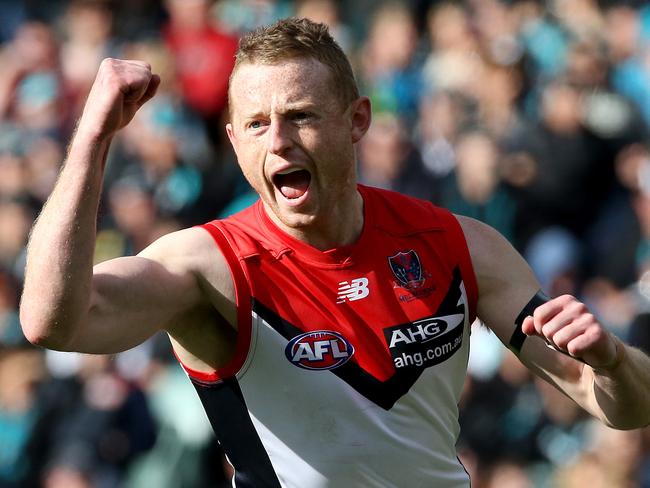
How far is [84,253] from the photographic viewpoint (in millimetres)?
3787

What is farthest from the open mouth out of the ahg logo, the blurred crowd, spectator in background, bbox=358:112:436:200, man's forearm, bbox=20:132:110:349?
spectator in background, bbox=358:112:436:200

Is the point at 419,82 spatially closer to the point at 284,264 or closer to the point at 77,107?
the point at 77,107

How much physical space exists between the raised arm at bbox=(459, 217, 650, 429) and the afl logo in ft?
1.98

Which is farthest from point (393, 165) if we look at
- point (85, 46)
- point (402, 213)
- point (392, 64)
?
point (402, 213)

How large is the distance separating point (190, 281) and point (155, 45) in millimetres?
7790

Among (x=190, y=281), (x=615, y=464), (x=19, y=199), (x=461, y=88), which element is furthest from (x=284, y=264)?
(x=19, y=199)

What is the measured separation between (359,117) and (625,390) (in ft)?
4.34

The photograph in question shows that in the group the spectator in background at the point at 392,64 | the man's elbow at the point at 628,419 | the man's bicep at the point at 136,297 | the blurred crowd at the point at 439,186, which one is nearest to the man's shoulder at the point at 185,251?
the man's bicep at the point at 136,297

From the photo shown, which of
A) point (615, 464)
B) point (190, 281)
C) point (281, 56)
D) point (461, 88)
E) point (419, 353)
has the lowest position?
point (615, 464)

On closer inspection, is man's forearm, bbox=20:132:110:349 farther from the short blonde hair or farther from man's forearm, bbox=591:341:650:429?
man's forearm, bbox=591:341:650:429

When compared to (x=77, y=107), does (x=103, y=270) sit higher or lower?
higher

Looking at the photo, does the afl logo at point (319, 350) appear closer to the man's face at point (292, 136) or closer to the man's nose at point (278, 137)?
the man's face at point (292, 136)

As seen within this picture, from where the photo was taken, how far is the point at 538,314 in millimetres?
4047

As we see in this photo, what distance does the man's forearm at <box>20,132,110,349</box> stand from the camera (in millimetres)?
3768
